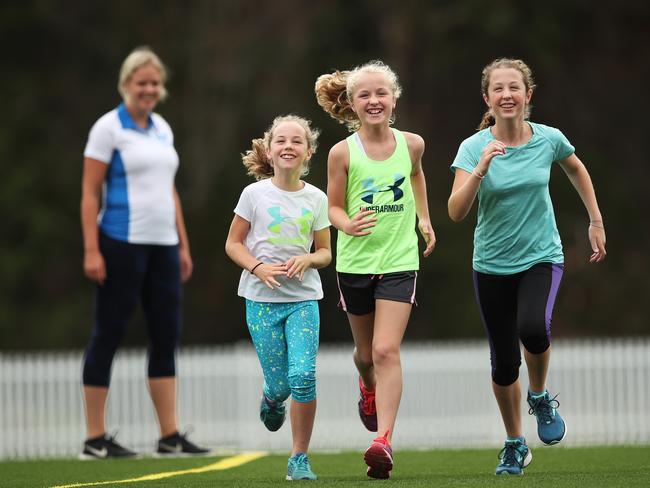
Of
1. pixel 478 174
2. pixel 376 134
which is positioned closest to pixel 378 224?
pixel 376 134

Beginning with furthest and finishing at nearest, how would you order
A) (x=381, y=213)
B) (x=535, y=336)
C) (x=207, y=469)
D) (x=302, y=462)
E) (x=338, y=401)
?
(x=338, y=401) → (x=207, y=469) → (x=381, y=213) → (x=302, y=462) → (x=535, y=336)

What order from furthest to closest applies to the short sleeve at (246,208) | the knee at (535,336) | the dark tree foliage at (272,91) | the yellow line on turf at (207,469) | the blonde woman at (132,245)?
1. the dark tree foliage at (272,91)
2. the blonde woman at (132,245)
3. the short sleeve at (246,208)
4. the yellow line on turf at (207,469)
5. the knee at (535,336)

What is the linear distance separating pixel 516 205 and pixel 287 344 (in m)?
1.33

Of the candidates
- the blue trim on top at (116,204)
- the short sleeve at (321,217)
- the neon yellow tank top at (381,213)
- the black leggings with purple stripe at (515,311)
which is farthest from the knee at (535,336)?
the blue trim on top at (116,204)

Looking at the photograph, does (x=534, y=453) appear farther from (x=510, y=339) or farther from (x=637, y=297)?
(x=637, y=297)

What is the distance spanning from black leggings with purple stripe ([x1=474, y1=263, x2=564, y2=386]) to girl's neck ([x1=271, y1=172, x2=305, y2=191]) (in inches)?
40.8

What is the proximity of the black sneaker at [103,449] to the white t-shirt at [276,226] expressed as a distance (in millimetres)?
2208

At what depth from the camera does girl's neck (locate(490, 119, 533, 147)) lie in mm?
6285

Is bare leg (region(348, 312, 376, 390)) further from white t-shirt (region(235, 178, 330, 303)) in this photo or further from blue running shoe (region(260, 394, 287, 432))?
blue running shoe (region(260, 394, 287, 432))

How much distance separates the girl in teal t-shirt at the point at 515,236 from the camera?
6.20 m

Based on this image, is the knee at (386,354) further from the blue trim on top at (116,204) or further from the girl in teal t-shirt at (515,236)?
the blue trim on top at (116,204)

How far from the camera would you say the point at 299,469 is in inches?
242

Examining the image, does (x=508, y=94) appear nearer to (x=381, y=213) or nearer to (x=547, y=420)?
(x=381, y=213)

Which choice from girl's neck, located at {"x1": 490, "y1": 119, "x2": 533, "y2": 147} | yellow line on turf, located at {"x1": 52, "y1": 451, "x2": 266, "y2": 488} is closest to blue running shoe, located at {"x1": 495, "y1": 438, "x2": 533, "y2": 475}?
girl's neck, located at {"x1": 490, "y1": 119, "x2": 533, "y2": 147}
